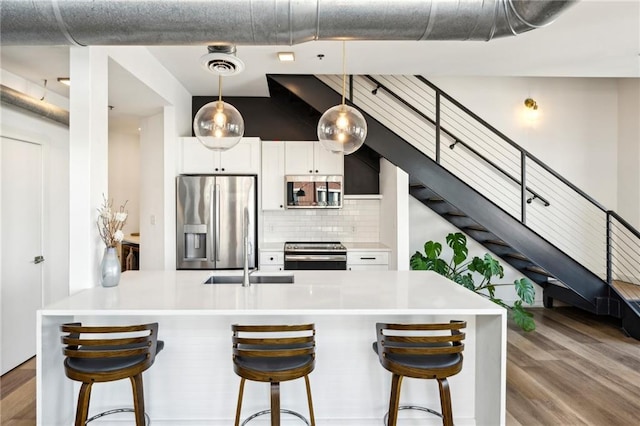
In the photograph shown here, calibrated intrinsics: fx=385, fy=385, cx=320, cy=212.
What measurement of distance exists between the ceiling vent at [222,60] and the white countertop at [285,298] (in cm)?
140

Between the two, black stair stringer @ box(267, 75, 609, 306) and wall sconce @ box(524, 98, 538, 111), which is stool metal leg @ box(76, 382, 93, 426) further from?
wall sconce @ box(524, 98, 538, 111)

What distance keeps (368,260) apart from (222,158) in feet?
7.09

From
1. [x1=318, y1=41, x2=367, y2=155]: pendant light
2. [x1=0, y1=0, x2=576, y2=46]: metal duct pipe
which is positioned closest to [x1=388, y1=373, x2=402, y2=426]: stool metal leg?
[x1=318, y1=41, x2=367, y2=155]: pendant light

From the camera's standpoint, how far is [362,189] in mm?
5375

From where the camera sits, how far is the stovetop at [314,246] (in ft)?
15.3

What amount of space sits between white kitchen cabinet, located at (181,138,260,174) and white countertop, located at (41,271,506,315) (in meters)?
2.02

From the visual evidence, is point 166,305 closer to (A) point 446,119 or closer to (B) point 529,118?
(A) point 446,119

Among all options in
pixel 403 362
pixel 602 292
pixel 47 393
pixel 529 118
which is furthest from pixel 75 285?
pixel 529 118

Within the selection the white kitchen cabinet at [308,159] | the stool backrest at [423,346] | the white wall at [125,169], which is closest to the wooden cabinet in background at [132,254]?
the white wall at [125,169]

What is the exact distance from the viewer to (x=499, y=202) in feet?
17.7

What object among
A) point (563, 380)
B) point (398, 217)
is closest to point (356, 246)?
point (398, 217)

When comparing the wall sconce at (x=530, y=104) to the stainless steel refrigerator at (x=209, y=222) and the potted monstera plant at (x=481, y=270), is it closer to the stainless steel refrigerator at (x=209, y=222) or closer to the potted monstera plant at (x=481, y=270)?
the potted monstera plant at (x=481, y=270)

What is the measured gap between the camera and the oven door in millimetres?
4551

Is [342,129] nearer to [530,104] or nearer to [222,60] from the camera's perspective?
[222,60]
